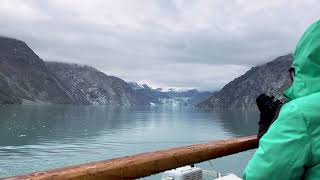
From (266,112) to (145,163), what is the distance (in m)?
0.82

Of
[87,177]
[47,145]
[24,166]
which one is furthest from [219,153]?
[47,145]

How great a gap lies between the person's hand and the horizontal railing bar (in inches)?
18.9

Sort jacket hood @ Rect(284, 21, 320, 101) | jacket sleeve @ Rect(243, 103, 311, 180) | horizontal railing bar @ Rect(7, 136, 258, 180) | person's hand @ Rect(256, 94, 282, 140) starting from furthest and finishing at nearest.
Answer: person's hand @ Rect(256, 94, 282, 140)
horizontal railing bar @ Rect(7, 136, 258, 180)
jacket hood @ Rect(284, 21, 320, 101)
jacket sleeve @ Rect(243, 103, 311, 180)

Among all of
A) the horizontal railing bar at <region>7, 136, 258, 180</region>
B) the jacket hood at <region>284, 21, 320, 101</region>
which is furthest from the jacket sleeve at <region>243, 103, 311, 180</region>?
the horizontal railing bar at <region>7, 136, 258, 180</region>

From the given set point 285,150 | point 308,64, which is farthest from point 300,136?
point 308,64

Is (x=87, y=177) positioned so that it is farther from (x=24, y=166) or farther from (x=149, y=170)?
(x=24, y=166)

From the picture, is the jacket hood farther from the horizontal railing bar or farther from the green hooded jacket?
the horizontal railing bar

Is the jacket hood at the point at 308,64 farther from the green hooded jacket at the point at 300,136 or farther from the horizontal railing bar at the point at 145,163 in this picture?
the horizontal railing bar at the point at 145,163

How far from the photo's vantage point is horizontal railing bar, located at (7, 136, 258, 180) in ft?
7.08

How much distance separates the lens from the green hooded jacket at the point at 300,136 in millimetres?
1662

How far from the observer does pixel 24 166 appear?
50656 mm

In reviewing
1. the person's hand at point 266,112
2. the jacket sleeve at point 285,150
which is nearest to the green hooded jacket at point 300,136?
the jacket sleeve at point 285,150

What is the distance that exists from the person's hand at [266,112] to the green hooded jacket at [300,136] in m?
0.96

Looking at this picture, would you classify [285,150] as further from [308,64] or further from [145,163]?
[145,163]
